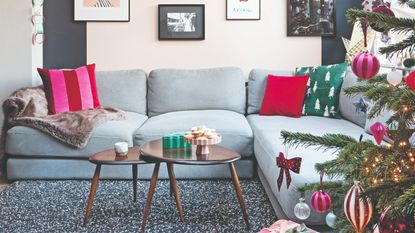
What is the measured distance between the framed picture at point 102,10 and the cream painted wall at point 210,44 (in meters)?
0.06

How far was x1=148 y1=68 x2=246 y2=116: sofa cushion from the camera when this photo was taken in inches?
154

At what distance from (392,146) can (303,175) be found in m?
0.87

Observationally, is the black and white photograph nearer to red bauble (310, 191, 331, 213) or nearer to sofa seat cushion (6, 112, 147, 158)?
sofa seat cushion (6, 112, 147, 158)

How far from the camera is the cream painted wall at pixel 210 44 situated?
165 inches

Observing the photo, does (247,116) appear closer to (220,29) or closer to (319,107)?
(319,107)


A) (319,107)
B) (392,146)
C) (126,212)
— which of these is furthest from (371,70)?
(319,107)

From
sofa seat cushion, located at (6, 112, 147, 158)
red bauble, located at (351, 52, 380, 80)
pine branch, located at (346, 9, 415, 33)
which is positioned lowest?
sofa seat cushion, located at (6, 112, 147, 158)

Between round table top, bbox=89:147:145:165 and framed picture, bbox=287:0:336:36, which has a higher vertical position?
framed picture, bbox=287:0:336:36

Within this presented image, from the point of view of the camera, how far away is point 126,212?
254 centimetres

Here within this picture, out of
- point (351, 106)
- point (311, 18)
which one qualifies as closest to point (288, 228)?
point (351, 106)

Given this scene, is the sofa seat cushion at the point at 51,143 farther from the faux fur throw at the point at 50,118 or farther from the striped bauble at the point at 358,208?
the striped bauble at the point at 358,208

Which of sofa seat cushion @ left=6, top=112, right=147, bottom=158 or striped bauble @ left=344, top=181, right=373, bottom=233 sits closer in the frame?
striped bauble @ left=344, top=181, right=373, bottom=233

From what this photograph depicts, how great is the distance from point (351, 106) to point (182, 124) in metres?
1.30

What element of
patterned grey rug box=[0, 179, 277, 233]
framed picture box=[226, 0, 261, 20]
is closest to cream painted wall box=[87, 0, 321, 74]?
framed picture box=[226, 0, 261, 20]
